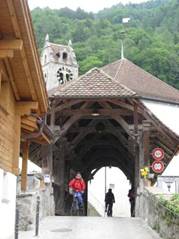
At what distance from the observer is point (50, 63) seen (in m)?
78.9

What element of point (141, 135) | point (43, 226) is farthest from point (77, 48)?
point (43, 226)

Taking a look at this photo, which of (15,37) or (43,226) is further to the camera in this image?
(43,226)

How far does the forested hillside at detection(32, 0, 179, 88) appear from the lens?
7275 cm

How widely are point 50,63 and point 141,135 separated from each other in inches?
2352

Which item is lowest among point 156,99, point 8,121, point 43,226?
point 43,226

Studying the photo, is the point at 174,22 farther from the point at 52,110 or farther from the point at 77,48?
the point at 52,110

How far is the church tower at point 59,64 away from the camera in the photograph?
78.4m

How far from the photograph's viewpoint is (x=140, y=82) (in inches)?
1667

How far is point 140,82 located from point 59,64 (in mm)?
39788

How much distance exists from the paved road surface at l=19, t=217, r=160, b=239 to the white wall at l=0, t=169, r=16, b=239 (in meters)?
0.83

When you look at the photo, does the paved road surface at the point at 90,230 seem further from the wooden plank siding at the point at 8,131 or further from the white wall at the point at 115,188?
the white wall at the point at 115,188

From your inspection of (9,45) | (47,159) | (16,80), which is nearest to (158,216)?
(16,80)

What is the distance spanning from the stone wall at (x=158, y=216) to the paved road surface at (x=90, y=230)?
0.28 metres

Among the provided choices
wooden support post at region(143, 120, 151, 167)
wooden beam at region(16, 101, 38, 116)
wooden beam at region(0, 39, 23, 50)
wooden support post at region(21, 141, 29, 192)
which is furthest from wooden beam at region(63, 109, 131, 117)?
wooden beam at region(0, 39, 23, 50)
